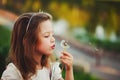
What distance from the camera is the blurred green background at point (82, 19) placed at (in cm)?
235

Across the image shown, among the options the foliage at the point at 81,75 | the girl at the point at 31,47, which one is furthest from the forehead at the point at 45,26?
the foliage at the point at 81,75

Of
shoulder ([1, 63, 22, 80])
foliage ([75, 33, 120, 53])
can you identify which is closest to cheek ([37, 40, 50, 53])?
shoulder ([1, 63, 22, 80])

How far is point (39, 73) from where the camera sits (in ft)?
5.14

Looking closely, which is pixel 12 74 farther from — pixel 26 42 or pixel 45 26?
pixel 45 26

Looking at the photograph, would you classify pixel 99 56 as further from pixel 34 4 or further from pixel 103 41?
pixel 34 4

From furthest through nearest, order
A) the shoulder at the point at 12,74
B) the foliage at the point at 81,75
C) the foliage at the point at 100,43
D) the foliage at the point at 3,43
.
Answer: the foliage at the point at 100,43 < the foliage at the point at 81,75 < the foliage at the point at 3,43 < the shoulder at the point at 12,74

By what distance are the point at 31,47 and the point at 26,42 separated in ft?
0.11

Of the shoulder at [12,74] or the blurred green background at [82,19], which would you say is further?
the blurred green background at [82,19]

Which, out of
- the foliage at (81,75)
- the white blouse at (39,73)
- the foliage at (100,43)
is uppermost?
the foliage at (100,43)

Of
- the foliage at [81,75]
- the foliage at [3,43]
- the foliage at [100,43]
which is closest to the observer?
the foliage at [3,43]

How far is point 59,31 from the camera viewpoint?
7.80 feet

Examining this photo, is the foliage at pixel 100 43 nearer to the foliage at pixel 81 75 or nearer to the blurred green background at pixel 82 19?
the blurred green background at pixel 82 19

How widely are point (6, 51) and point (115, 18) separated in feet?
2.86

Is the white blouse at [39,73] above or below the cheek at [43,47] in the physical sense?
below
